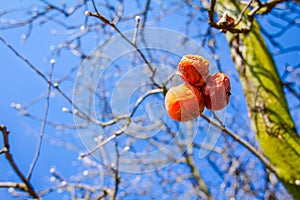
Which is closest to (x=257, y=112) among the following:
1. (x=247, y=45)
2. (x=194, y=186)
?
(x=247, y=45)

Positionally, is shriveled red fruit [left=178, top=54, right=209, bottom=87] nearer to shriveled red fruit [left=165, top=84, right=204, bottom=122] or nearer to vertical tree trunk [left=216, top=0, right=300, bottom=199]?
shriveled red fruit [left=165, top=84, right=204, bottom=122]

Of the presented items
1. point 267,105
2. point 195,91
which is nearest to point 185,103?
point 195,91

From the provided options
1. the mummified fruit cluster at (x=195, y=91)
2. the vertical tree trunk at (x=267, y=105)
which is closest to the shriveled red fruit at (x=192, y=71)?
the mummified fruit cluster at (x=195, y=91)

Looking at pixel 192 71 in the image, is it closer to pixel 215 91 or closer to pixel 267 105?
pixel 215 91

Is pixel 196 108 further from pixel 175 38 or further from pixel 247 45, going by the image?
pixel 247 45

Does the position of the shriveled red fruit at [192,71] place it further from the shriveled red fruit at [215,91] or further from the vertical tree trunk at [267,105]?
the vertical tree trunk at [267,105]

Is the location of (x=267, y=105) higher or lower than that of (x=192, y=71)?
lower

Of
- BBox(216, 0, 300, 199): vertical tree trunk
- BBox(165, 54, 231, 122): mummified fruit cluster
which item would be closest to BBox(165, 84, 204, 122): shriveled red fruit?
BBox(165, 54, 231, 122): mummified fruit cluster
